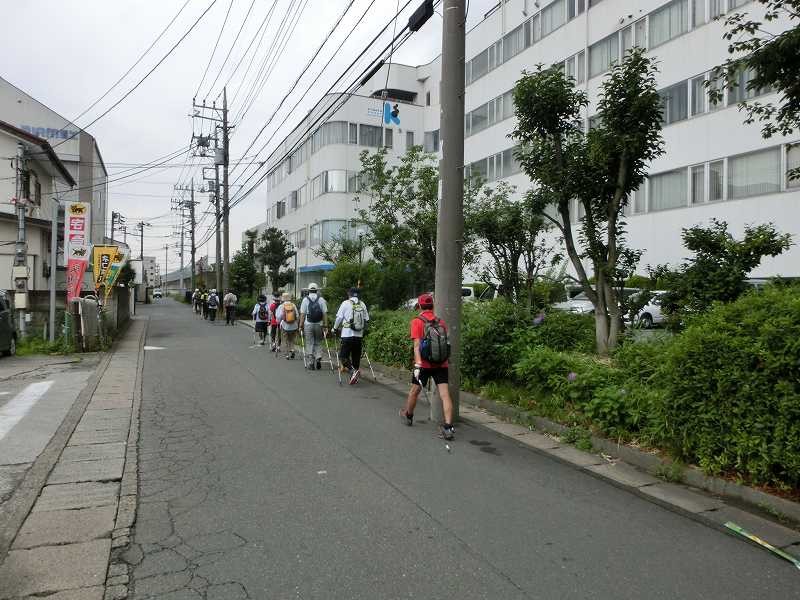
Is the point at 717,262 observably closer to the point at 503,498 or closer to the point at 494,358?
the point at 494,358

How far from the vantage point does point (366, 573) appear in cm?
365

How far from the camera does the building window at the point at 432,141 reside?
42.2m

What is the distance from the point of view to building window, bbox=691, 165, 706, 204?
22625 mm

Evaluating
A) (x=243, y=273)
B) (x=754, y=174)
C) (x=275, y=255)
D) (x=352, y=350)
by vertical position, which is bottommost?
(x=352, y=350)

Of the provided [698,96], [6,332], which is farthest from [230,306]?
[698,96]

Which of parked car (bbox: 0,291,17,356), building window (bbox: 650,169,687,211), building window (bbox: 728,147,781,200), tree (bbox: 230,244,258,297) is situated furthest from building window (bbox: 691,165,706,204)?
tree (bbox: 230,244,258,297)

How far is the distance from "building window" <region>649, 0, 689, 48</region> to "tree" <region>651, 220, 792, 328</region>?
18817 mm

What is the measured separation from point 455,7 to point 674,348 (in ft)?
17.6

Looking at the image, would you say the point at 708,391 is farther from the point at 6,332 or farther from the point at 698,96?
the point at 698,96

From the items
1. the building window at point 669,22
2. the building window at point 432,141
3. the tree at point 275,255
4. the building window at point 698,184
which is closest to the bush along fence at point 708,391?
the building window at point 698,184

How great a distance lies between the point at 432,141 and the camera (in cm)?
4256

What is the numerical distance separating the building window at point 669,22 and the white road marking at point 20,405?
78.6ft

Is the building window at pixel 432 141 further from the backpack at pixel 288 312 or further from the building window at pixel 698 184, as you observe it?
the backpack at pixel 288 312

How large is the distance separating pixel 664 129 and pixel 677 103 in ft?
3.46
